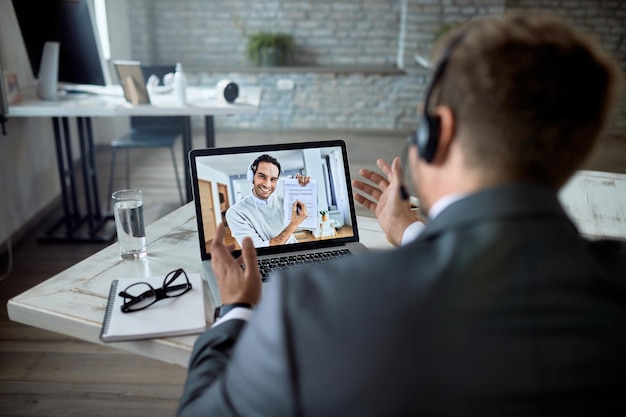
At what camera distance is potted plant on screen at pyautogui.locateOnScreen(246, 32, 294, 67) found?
557 centimetres

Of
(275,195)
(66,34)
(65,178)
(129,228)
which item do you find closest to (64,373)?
(129,228)

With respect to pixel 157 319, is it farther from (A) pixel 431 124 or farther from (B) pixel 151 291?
(A) pixel 431 124

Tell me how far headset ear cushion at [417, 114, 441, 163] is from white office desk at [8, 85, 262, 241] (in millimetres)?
2333

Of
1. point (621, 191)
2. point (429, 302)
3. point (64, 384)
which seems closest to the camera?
point (429, 302)

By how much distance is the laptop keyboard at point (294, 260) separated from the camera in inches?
45.7

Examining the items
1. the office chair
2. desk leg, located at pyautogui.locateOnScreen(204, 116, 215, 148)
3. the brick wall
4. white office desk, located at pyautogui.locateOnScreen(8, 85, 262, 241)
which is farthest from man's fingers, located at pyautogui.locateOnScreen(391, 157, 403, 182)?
the brick wall

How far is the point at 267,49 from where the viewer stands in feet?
18.3

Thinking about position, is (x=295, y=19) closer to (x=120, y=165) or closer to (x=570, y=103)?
(x=120, y=165)

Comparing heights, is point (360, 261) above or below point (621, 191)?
above

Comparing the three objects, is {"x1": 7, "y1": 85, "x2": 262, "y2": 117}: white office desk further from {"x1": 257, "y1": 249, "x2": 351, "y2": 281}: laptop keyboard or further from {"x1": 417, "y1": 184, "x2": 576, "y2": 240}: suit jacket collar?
{"x1": 417, "y1": 184, "x2": 576, "y2": 240}: suit jacket collar

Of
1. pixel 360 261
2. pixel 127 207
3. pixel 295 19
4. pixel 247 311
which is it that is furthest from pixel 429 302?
pixel 295 19

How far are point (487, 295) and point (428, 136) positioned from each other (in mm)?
203

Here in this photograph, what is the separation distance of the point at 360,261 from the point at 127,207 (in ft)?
3.04

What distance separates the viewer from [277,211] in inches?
48.8
